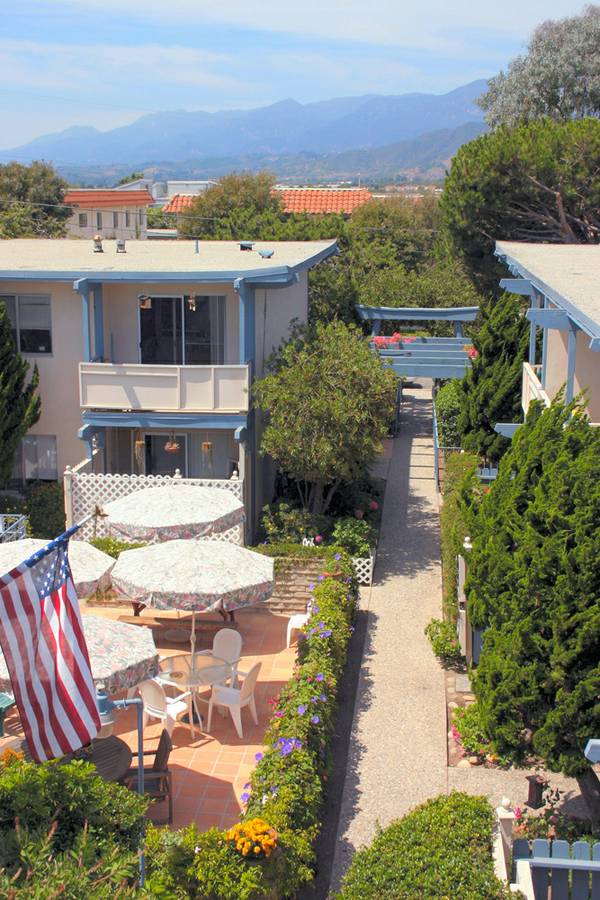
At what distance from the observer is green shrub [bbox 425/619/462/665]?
15.4 meters

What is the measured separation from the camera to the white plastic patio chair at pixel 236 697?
13.2m

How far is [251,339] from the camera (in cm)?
2056

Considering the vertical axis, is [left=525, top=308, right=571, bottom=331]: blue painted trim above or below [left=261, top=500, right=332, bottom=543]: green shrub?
above

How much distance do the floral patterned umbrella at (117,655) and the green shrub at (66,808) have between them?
124 inches

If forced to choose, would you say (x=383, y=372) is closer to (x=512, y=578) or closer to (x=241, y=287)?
(x=241, y=287)

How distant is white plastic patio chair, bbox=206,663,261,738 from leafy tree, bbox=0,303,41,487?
8407mm

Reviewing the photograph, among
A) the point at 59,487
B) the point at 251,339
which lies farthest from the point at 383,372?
the point at 59,487

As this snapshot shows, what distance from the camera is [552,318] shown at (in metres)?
14.7

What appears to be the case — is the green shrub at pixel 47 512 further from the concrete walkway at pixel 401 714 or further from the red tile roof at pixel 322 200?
the red tile roof at pixel 322 200

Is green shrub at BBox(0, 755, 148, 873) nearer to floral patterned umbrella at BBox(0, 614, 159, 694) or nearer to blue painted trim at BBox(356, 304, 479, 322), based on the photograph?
floral patterned umbrella at BBox(0, 614, 159, 694)

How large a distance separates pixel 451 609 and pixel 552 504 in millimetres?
6329

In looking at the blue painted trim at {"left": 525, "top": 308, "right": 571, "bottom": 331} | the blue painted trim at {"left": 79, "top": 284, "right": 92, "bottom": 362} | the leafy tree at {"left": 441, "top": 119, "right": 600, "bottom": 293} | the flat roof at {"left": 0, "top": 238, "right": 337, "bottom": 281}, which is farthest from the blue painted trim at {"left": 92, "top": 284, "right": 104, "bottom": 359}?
the leafy tree at {"left": 441, "top": 119, "right": 600, "bottom": 293}

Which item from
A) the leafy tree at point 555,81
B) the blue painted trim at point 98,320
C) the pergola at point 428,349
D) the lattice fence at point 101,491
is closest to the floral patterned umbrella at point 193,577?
the lattice fence at point 101,491

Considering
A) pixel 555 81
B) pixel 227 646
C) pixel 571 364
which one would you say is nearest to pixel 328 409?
pixel 571 364
